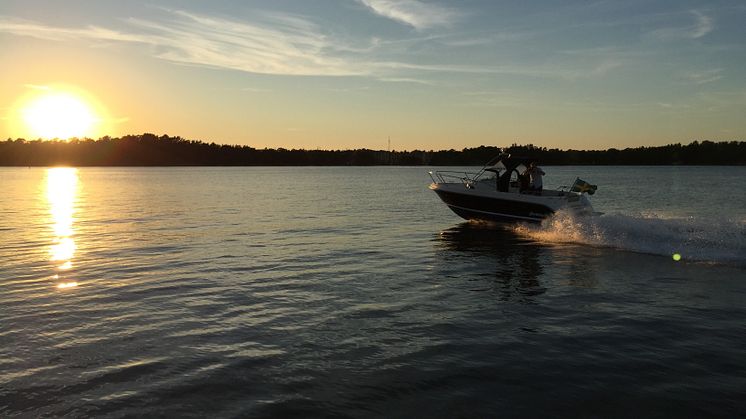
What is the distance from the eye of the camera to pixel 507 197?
24000 mm

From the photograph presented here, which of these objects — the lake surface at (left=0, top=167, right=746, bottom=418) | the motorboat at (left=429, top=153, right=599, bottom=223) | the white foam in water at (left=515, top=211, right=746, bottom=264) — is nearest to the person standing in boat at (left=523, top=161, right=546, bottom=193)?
the motorboat at (left=429, top=153, right=599, bottom=223)

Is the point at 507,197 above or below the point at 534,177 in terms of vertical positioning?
below

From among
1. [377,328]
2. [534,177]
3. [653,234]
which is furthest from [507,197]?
[377,328]

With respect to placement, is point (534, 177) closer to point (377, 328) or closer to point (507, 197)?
point (507, 197)

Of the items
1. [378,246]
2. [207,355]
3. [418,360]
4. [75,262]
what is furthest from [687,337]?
[75,262]

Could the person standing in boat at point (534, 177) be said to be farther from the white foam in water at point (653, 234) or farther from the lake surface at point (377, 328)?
the lake surface at point (377, 328)

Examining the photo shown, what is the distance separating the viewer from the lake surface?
650 cm

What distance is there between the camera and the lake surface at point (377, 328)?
21.3 feet

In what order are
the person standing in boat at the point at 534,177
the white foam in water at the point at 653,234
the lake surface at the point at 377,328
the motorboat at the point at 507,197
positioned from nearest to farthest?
the lake surface at the point at 377,328, the white foam in water at the point at 653,234, the motorboat at the point at 507,197, the person standing in boat at the point at 534,177

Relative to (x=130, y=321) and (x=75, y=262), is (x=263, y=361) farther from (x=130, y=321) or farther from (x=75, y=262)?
(x=75, y=262)

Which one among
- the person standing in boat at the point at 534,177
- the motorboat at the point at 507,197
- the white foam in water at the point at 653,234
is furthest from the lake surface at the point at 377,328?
the person standing in boat at the point at 534,177

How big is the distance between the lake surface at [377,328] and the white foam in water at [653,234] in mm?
114

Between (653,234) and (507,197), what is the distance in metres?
6.23

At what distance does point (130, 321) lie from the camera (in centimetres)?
970
